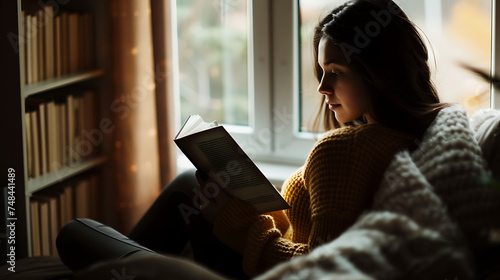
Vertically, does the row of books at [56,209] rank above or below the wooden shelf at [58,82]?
below

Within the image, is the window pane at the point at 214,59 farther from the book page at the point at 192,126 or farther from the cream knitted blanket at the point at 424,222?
the cream knitted blanket at the point at 424,222

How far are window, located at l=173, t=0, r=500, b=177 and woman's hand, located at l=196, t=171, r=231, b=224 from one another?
0.78m

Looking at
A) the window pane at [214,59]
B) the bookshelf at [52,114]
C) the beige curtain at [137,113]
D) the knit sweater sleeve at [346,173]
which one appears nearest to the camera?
the knit sweater sleeve at [346,173]

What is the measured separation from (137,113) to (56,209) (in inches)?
17.1

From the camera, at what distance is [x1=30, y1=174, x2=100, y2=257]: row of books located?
199 centimetres

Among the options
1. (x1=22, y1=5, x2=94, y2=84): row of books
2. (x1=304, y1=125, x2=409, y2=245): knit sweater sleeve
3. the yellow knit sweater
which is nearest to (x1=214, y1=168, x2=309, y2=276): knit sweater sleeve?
the yellow knit sweater

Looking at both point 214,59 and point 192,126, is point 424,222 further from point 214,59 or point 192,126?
point 214,59

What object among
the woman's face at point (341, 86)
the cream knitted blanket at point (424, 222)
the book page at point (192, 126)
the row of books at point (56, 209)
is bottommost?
the row of books at point (56, 209)

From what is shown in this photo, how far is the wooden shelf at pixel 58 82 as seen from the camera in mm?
1872

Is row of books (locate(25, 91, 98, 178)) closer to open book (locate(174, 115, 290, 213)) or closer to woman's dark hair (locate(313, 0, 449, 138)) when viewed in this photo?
open book (locate(174, 115, 290, 213))

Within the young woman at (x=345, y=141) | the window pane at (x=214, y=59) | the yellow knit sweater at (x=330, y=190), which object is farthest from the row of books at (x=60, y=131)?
the yellow knit sweater at (x=330, y=190)

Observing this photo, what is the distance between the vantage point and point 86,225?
1522 mm

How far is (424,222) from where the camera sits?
983 mm

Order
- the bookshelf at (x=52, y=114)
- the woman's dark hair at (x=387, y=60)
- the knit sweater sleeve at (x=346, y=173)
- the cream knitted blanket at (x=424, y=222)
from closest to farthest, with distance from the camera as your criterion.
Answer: the cream knitted blanket at (x=424, y=222), the knit sweater sleeve at (x=346, y=173), the woman's dark hair at (x=387, y=60), the bookshelf at (x=52, y=114)
